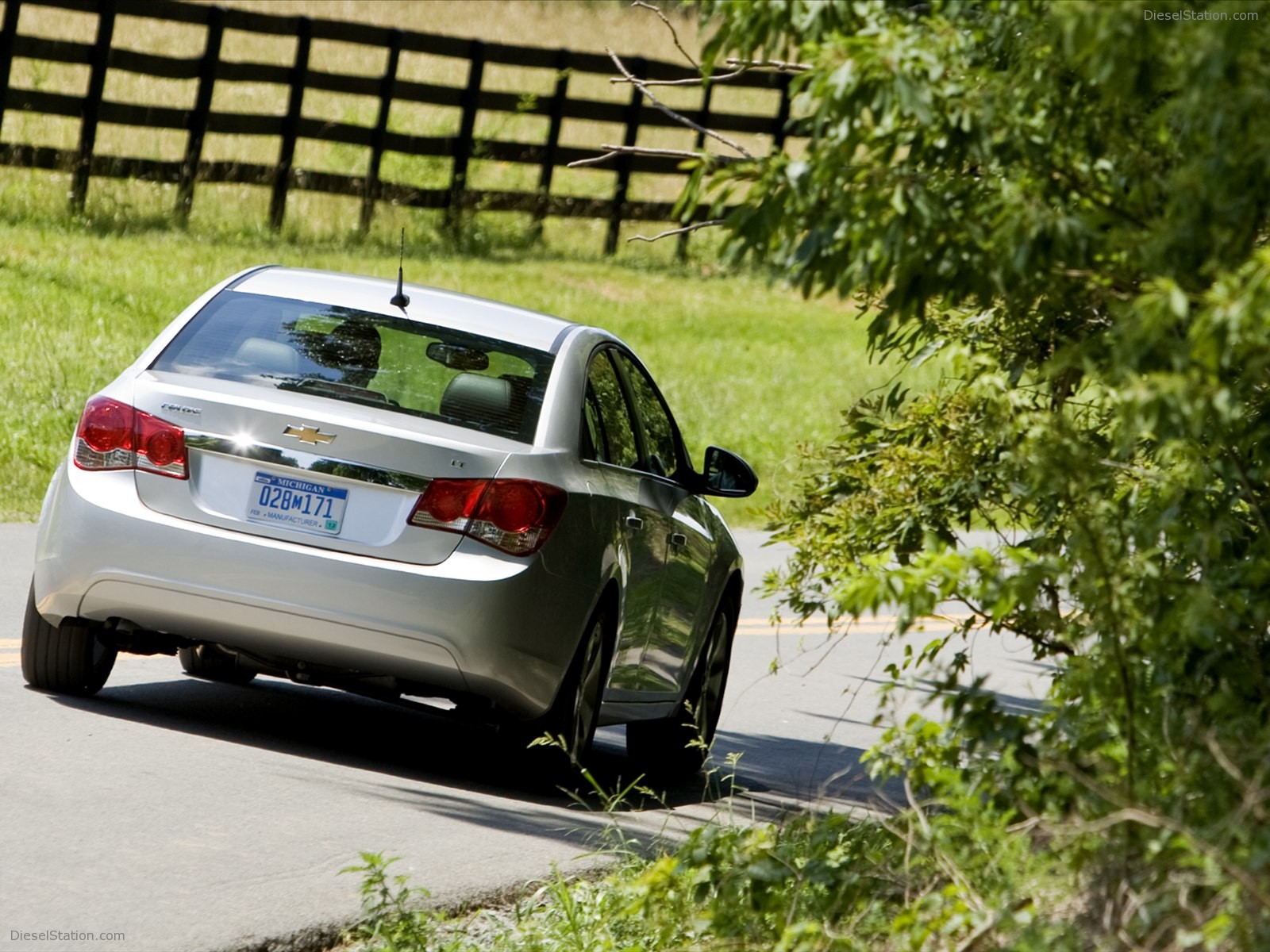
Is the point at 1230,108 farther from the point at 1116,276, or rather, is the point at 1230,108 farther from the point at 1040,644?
the point at 1040,644

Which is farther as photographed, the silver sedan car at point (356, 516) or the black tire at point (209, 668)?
the black tire at point (209, 668)

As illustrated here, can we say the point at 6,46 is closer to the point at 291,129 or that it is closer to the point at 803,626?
the point at 291,129

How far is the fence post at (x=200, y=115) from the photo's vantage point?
23328mm

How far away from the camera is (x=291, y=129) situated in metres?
24.3

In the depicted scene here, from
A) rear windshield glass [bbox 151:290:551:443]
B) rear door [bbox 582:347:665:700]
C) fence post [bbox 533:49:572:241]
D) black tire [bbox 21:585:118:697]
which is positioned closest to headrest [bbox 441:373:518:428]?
rear windshield glass [bbox 151:290:551:443]

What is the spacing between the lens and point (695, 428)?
61.8 feet

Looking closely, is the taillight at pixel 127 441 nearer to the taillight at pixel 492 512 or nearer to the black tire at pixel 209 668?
the taillight at pixel 492 512

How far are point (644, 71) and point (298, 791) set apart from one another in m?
21.7

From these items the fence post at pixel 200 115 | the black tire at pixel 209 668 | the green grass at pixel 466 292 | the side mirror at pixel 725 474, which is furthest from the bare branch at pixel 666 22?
the fence post at pixel 200 115

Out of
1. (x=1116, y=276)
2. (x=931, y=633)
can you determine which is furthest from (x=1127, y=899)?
(x=931, y=633)

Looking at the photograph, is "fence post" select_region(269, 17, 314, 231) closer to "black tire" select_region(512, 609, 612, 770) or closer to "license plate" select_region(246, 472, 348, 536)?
"black tire" select_region(512, 609, 612, 770)

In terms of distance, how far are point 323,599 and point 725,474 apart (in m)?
2.23

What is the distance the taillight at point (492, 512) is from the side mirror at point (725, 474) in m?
1.60

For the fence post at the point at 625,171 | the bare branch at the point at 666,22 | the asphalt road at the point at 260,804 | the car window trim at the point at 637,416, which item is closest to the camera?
the asphalt road at the point at 260,804
